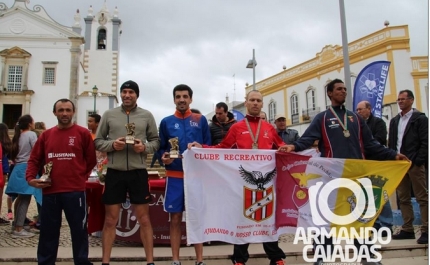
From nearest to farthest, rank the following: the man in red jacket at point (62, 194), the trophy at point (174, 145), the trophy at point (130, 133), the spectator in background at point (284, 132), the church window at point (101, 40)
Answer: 1. the trophy at point (130, 133)
2. the man in red jacket at point (62, 194)
3. the trophy at point (174, 145)
4. the spectator in background at point (284, 132)
5. the church window at point (101, 40)

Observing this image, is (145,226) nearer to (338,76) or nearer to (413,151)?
(413,151)

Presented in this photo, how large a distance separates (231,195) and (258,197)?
0.32 meters

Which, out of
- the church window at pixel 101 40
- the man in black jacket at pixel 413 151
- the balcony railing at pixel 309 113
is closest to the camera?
the man in black jacket at pixel 413 151

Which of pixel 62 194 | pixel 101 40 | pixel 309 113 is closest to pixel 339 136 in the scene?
pixel 62 194

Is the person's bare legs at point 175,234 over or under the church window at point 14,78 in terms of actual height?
under

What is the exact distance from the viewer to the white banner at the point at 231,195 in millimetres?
4051

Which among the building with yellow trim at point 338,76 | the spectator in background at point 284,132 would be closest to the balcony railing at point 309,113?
the building with yellow trim at point 338,76

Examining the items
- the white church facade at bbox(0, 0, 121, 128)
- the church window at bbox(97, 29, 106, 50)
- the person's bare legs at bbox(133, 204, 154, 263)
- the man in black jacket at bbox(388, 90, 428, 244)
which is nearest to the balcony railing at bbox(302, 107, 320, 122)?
the white church facade at bbox(0, 0, 121, 128)

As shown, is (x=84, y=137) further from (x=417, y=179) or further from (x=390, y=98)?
(x=390, y=98)

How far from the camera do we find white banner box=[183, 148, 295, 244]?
13.3ft

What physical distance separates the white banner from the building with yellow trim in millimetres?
15157

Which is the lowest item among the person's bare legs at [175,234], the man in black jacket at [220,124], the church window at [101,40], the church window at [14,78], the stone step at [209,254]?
the stone step at [209,254]

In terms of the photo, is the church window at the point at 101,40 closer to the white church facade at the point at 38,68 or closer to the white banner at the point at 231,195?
the white church facade at the point at 38,68

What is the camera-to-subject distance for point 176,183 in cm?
407
